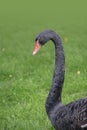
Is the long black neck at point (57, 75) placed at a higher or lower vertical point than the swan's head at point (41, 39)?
lower

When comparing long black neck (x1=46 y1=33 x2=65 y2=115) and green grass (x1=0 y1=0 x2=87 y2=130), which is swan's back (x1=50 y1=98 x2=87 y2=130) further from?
green grass (x1=0 y1=0 x2=87 y2=130)

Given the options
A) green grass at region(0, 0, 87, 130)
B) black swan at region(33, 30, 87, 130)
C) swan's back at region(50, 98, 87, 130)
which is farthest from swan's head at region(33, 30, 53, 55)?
green grass at region(0, 0, 87, 130)

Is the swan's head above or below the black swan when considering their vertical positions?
above

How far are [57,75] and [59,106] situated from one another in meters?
0.28

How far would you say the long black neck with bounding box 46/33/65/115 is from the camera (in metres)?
3.86

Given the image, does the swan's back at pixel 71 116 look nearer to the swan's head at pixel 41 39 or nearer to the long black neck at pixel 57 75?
the long black neck at pixel 57 75

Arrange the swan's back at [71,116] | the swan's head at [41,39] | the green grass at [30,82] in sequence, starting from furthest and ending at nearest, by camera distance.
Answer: the green grass at [30,82] < the swan's head at [41,39] < the swan's back at [71,116]

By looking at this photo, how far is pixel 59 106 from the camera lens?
382cm

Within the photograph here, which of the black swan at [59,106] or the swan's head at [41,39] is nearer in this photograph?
the black swan at [59,106]

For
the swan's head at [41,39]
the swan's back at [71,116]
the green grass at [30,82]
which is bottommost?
the green grass at [30,82]

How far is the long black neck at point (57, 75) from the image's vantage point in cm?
386

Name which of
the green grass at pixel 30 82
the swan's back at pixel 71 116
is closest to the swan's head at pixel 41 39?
the swan's back at pixel 71 116

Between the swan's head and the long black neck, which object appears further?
the long black neck

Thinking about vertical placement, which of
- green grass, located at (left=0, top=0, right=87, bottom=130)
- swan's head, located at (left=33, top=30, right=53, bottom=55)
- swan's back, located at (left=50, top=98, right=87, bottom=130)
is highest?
swan's head, located at (left=33, top=30, right=53, bottom=55)
